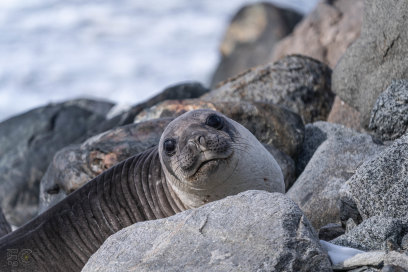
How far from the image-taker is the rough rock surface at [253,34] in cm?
2017

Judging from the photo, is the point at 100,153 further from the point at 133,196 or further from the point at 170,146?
the point at 170,146

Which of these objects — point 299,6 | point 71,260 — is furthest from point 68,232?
point 299,6

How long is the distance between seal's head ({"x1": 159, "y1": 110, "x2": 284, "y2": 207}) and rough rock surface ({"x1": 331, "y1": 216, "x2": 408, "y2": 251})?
1.31 metres

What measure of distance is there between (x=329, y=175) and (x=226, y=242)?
315 centimetres

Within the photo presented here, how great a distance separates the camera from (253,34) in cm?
2050

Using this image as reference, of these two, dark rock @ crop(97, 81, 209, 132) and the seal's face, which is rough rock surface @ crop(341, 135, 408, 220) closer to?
the seal's face

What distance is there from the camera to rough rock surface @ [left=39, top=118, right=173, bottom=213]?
8.32 meters

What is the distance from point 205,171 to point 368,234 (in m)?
1.55

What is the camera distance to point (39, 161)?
13.3 m

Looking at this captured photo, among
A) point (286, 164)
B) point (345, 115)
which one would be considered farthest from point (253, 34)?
point (286, 164)

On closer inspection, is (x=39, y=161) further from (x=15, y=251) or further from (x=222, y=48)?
(x=222, y=48)

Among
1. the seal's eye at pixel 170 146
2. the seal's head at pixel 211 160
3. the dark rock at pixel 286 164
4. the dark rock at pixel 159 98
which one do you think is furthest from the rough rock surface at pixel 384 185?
the dark rock at pixel 159 98

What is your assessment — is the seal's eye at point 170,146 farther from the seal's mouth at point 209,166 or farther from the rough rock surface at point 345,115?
the rough rock surface at point 345,115

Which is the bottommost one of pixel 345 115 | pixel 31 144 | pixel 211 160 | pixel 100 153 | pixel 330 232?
pixel 330 232
